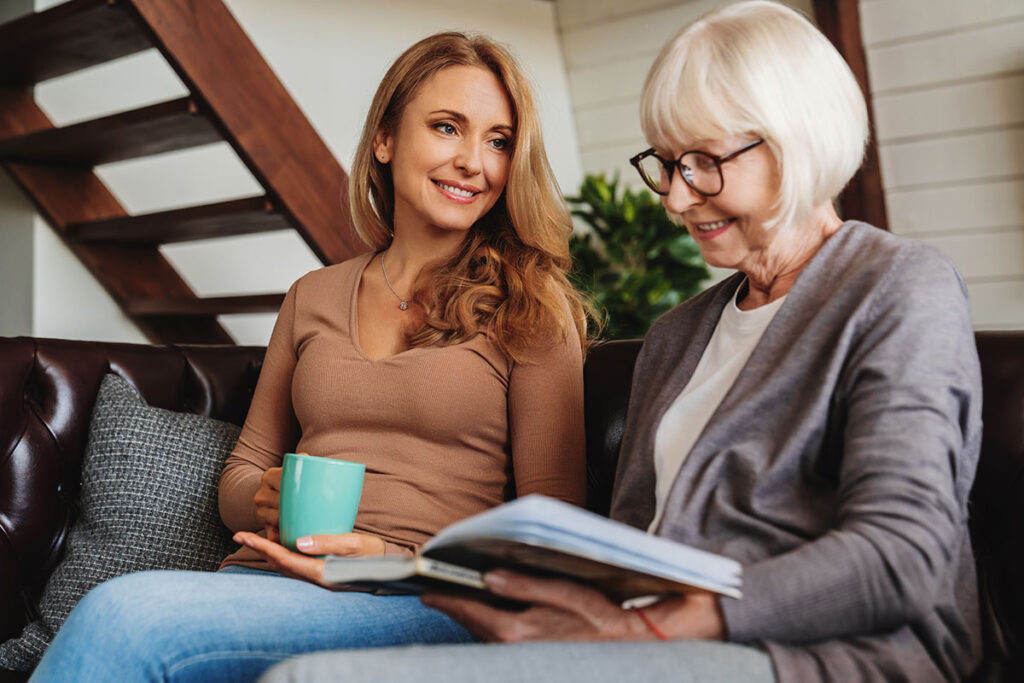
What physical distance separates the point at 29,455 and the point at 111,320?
1.29 meters

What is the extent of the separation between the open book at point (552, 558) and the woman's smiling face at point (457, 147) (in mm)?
818

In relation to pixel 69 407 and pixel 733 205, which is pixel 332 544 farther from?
pixel 69 407

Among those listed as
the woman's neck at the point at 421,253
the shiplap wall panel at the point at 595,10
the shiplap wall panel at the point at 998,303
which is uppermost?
the shiplap wall panel at the point at 595,10

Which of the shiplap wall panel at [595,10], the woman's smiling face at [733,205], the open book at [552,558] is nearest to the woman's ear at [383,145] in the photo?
the woman's smiling face at [733,205]

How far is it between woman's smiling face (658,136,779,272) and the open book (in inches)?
17.0

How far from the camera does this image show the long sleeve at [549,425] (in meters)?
1.45

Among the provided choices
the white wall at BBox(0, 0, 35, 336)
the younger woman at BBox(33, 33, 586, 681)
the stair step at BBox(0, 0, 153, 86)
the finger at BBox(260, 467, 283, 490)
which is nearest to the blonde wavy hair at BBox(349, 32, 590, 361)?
the younger woman at BBox(33, 33, 586, 681)

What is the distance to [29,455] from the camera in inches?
70.1

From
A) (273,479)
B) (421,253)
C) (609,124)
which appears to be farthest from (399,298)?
(609,124)

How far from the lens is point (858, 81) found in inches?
137

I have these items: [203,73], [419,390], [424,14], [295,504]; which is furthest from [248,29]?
[295,504]

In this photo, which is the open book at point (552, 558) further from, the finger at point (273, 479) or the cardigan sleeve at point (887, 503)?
the finger at point (273, 479)

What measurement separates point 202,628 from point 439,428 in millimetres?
464

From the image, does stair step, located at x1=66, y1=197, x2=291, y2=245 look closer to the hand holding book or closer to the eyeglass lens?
the eyeglass lens
